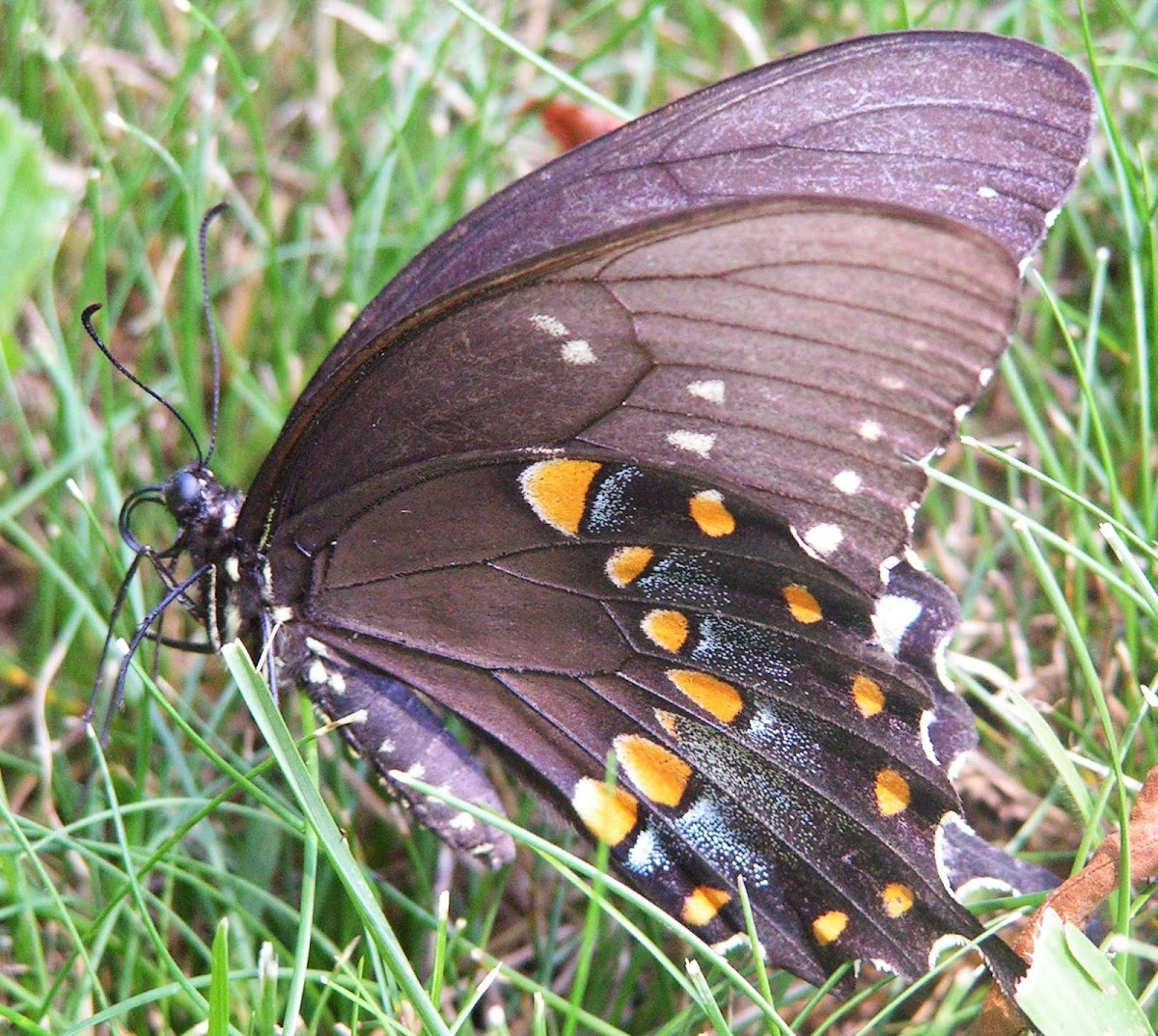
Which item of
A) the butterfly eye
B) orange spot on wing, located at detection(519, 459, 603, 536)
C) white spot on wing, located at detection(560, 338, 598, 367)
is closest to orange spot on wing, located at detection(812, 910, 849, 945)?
orange spot on wing, located at detection(519, 459, 603, 536)

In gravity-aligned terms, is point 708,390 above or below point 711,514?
above

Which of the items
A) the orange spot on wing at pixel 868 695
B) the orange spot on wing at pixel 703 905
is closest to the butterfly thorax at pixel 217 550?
the orange spot on wing at pixel 703 905

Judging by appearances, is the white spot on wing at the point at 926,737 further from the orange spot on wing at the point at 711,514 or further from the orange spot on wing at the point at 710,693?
the orange spot on wing at the point at 711,514

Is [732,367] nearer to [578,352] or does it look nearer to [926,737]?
[578,352]

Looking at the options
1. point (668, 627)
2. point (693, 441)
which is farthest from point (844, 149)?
point (668, 627)

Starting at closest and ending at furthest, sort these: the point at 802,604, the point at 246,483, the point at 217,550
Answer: the point at 802,604 < the point at 217,550 < the point at 246,483

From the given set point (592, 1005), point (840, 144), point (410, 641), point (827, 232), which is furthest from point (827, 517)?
point (592, 1005)
